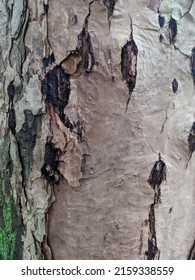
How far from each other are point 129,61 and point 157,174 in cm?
17

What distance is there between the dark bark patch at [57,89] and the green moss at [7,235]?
18 cm

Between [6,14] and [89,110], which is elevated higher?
[6,14]

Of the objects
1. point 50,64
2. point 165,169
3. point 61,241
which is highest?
point 50,64

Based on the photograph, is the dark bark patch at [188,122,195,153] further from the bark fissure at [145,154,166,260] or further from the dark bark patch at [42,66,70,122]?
the dark bark patch at [42,66,70,122]

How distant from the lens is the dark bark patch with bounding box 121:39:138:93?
54 cm

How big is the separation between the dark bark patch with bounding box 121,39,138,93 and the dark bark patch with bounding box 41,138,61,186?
0.47 ft

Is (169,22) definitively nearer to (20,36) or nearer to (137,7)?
(137,7)

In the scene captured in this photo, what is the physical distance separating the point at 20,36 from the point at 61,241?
1.02 feet

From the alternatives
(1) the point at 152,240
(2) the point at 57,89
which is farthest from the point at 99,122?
(1) the point at 152,240

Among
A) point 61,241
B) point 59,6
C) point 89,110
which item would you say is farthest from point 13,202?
point 59,6

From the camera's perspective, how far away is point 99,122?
560mm

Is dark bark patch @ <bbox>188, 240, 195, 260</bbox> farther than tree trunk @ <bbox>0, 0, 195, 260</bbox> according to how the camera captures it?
Yes

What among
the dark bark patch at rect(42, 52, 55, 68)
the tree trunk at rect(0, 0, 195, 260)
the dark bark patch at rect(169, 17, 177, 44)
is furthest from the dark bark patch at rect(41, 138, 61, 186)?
the dark bark patch at rect(169, 17, 177, 44)

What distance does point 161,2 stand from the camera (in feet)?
1.82
